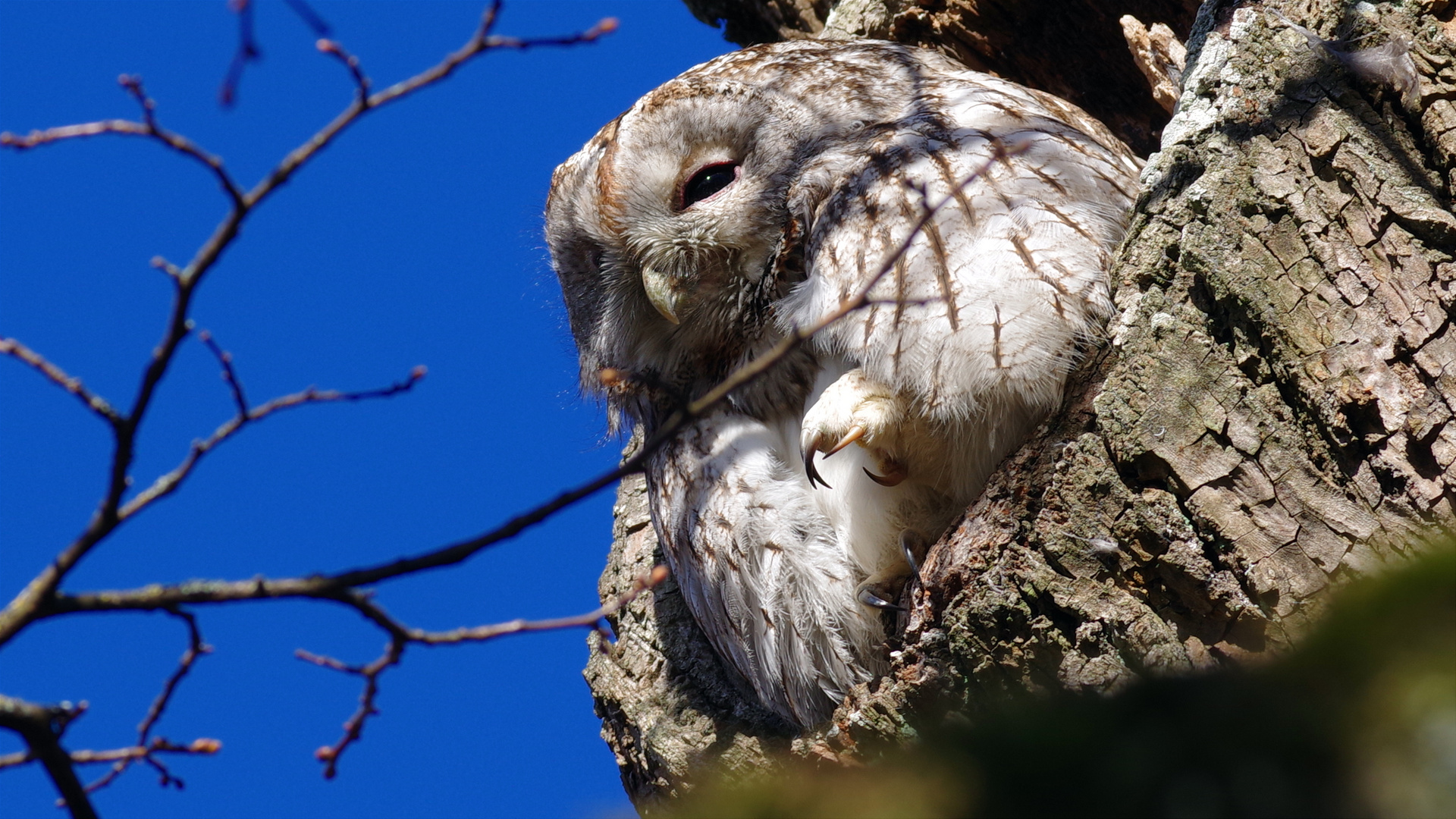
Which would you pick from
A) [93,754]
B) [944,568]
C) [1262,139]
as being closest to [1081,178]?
[1262,139]

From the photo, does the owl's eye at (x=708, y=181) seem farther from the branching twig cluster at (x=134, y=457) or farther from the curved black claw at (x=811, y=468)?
the branching twig cluster at (x=134, y=457)

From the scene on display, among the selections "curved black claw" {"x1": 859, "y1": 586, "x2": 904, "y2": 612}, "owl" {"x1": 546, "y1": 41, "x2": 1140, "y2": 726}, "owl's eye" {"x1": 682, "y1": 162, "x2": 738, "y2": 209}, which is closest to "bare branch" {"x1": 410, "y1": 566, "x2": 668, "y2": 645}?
"owl" {"x1": 546, "y1": 41, "x2": 1140, "y2": 726}

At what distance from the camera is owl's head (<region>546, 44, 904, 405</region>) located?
281cm

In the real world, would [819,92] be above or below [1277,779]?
above

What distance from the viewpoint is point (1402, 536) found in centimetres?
191

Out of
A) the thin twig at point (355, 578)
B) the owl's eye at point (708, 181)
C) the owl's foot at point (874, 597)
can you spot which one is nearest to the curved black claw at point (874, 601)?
the owl's foot at point (874, 597)

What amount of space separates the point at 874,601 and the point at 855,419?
48cm

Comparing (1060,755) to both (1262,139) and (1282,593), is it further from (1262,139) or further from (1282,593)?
(1262,139)

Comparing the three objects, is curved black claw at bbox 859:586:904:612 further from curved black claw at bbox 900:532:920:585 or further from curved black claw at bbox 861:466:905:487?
curved black claw at bbox 861:466:905:487

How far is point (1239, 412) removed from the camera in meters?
2.07

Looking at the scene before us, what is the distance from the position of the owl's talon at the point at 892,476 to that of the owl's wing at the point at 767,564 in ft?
0.83

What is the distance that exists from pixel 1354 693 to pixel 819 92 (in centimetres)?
241

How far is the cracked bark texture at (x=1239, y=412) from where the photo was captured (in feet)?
6.46

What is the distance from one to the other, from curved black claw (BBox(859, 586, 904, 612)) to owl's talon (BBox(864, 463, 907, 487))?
28cm
